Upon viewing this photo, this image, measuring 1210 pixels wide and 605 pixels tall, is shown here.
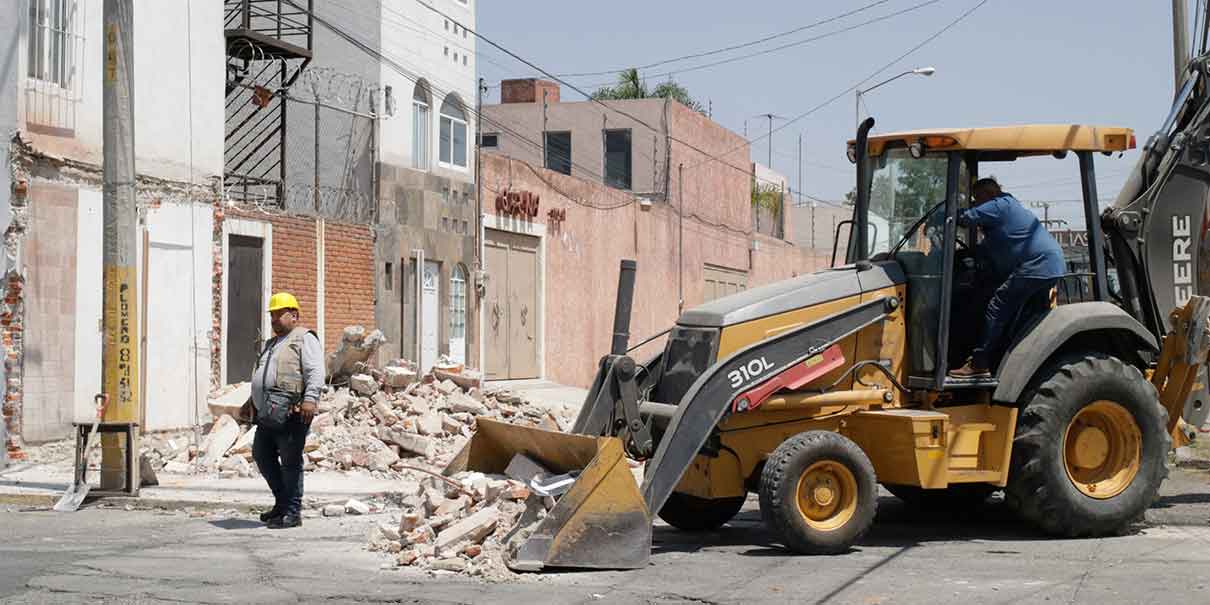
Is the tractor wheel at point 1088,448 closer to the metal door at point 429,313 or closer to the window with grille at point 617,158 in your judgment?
the metal door at point 429,313

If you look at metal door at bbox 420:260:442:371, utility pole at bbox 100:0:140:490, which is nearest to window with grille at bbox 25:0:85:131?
utility pole at bbox 100:0:140:490

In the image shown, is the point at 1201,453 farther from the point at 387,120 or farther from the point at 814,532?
the point at 387,120

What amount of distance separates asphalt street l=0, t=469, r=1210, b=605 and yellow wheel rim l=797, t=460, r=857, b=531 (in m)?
0.27

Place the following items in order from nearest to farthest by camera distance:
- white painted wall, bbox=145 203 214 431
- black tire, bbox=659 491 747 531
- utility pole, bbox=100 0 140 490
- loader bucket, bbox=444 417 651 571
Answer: loader bucket, bbox=444 417 651 571 → black tire, bbox=659 491 747 531 → utility pole, bbox=100 0 140 490 → white painted wall, bbox=145 203 214 431

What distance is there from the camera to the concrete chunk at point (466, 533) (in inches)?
359

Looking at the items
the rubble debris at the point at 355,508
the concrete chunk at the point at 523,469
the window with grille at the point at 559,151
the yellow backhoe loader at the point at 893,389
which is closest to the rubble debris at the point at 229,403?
the rubble debris at the point at 355,508

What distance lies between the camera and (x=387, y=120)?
2366 centimetres

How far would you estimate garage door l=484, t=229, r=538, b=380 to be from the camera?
27500 millimetres

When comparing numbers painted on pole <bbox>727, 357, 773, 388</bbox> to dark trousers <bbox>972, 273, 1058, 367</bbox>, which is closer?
numbers painted on pole <bbox>727, 357, 773, 388</bbox>

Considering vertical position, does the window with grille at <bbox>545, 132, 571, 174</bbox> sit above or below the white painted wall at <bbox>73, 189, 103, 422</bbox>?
above

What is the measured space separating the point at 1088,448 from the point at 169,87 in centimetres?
1259

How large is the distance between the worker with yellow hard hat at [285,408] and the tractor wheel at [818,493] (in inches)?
151

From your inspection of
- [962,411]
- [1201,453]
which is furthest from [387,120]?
[962,411]

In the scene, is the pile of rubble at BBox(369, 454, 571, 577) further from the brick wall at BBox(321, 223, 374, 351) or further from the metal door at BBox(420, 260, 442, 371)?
the metal door at BBox(420, 260, 442, 371)
